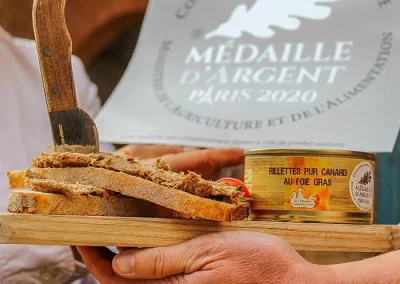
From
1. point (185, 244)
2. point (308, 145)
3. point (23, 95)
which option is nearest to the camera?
point (185, 244)

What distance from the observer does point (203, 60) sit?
4.02 feet

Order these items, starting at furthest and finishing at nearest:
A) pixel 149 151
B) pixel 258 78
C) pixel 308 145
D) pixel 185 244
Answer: pixel 149 151 → pixel 258 78 → pixel 308 145 → pixel 185 244

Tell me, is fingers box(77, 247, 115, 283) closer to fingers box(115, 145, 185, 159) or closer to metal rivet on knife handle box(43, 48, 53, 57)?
metal rivet on knife handle box(43, 48, 53, 57)

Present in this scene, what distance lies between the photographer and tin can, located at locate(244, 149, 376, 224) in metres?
0.74

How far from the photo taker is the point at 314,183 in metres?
0.73

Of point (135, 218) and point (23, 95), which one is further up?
point (23, 95)

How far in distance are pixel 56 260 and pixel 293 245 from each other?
67cm

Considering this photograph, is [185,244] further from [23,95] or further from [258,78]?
[23,95]

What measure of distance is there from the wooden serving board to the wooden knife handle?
156mm

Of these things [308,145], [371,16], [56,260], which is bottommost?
[56,260]

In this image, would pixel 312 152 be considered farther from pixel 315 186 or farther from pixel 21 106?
pixel 21 106

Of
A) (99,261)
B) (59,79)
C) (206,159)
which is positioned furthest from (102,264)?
(206,159)

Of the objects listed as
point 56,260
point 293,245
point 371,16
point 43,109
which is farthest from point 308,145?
point 43,109

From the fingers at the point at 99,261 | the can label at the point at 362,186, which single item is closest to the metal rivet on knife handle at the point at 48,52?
the fingers at the point at 99,261
